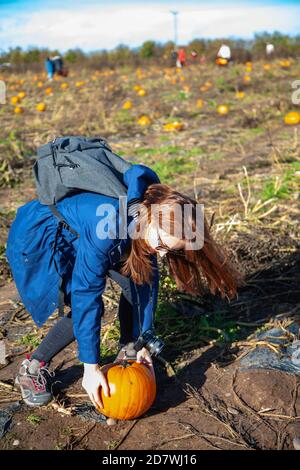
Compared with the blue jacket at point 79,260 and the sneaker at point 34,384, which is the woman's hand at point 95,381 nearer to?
the blue jacket at point 79,260

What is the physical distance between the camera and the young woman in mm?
2412

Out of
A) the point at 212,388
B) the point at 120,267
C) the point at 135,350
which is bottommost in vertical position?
the point at 212,388

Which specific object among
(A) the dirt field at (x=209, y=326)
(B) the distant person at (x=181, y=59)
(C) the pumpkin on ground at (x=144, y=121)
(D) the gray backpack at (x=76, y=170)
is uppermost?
(B) the distant person at (x=181, y=59)

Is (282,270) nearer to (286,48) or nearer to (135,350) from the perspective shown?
(135,350)

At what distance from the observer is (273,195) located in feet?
17.8

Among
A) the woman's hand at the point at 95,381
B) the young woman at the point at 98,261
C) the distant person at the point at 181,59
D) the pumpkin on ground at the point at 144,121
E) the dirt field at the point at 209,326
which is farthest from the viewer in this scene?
the distant person at the point at 181,59

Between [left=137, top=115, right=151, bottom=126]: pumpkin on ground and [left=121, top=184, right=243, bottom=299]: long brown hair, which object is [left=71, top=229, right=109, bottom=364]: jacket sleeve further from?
[left=137, top=115, right=151, bottom=126]: pumpkin on ground

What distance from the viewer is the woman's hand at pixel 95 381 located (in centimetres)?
256

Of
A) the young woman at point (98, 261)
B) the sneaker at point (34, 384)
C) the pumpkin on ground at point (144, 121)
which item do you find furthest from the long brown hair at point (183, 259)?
the pumpkin on ground at point (144, 121)

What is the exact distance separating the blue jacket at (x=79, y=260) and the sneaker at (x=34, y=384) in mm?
277

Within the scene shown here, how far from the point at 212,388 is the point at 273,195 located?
Result: 9.27 ft

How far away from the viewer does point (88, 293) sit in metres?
2.44

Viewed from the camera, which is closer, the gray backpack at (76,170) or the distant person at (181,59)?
the gray backpack at (76,170)

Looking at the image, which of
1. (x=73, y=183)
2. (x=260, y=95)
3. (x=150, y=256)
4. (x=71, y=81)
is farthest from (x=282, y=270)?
(x=71, y=81)
